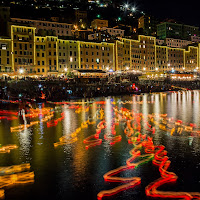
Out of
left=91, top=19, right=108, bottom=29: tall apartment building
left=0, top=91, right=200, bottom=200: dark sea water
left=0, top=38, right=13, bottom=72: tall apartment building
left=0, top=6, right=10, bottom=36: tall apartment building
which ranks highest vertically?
left=91, top=19, right=108, bottom=29: tall apartment building

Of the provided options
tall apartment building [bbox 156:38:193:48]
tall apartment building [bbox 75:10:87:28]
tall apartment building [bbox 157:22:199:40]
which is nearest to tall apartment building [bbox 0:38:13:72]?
tall apartment building [bbox 75:10:87:28]

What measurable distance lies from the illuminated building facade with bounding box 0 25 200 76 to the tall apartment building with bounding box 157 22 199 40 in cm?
2706

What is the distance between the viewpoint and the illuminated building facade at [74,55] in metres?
60.4

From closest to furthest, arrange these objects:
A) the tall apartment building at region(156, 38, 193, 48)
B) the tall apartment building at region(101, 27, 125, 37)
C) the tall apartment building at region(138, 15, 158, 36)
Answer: the tall apartment building at region(101, 27, 125, 37)
the tall apartment building at region(156, 38, 193, 48)
the tall apartment building at region(138, 15, 158, 36)

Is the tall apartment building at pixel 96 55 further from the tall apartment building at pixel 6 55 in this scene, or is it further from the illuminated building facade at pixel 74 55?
the tall apartment building at pixel 6 55

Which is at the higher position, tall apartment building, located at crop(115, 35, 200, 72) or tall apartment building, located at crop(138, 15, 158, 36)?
tall apartment building, located at crop(138, 15, 158, 36)

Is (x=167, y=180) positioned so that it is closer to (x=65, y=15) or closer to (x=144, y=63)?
(x=144, y=63)

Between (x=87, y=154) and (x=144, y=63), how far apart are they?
85492 mm

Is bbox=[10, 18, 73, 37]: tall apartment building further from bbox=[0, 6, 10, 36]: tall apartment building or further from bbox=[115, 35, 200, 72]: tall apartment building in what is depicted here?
bbox=[115, 35, 200, 72]: tall apartment building

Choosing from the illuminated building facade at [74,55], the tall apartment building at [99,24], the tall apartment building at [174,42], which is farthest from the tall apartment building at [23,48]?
the tall apartment building at [174,42]

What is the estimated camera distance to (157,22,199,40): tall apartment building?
4904 inches

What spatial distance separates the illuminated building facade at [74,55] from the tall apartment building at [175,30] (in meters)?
27.1

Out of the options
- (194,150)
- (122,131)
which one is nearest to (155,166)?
(194,150)

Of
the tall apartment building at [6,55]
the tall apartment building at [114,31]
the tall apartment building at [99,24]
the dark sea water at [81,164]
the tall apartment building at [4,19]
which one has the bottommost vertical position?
the dark sea water at [81,164]
